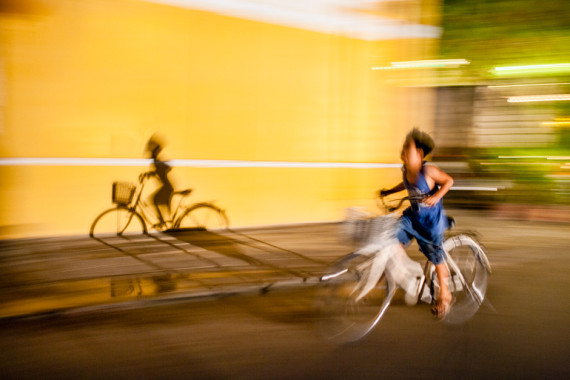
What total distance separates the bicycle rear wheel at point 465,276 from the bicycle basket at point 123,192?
527cm

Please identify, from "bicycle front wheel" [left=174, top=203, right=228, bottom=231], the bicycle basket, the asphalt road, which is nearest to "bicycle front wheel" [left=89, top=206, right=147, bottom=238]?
the bicycle basket

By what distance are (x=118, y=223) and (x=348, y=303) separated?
5.07 m

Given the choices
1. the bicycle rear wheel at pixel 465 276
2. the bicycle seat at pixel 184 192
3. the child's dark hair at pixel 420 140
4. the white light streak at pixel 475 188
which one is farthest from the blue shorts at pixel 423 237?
the white light streak at pixel 475 188

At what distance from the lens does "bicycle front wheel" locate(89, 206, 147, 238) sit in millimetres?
8445

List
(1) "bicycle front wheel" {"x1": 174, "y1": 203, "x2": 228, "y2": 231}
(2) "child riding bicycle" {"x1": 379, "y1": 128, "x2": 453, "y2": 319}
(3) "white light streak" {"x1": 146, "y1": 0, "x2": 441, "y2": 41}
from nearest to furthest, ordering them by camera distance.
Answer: (2) "child riding bicycle" {"x1": 379, "y1": 128, "x2": 453, "y2": 319}, (1) "bicycle front wheel" {"x1": 174, "y1": 203, "x2": 228, "y2": 231}, (3) "white light streak" {"x1": 146, "y1": 0, "x2": 441, "y2": 41}

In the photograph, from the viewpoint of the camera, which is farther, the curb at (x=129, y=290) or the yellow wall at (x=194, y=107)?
the yellow wall at (x=194, y=107)

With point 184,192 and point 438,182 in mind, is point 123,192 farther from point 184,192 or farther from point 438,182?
point 438,182

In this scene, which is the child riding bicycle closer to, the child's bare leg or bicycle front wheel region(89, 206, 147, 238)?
the child's bare leg

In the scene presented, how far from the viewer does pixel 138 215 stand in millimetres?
8703

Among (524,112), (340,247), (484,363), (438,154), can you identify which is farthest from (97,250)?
(524,112)

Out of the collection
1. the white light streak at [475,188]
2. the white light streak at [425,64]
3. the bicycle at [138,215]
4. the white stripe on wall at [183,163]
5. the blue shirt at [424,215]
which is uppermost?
the white light streak at [425,64]

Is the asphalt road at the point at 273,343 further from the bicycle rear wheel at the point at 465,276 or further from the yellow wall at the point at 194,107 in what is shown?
the yellow wall at the point at 194,107

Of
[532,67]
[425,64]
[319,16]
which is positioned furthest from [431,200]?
[532,67]

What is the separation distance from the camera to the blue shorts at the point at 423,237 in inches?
189
